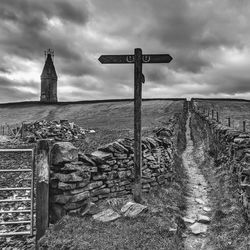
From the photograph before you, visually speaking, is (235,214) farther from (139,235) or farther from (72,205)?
(72,205)

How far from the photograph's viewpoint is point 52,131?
21.5 m

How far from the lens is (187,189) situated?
9.41m

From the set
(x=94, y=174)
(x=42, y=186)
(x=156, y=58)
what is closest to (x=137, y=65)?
(x=156, y=58)

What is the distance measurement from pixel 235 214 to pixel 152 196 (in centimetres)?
259

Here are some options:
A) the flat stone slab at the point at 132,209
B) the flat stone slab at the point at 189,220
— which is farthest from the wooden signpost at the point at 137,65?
the flat stone slab at the point at 189,220

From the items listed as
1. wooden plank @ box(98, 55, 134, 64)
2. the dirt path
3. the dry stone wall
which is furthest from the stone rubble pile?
wooden plank @ box(98, 55, 134, 64)

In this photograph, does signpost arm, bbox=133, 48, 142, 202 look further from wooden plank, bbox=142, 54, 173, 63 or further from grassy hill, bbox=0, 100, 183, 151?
grassy hill, bbox=0, 100, 183, 151

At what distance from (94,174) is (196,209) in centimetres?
348

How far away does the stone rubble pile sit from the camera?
20391 millimetres

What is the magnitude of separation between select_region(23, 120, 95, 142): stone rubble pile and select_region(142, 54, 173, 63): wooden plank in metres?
14.9

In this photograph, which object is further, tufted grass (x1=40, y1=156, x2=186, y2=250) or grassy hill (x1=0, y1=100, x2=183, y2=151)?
grassy hill (x1=0, y1=100, x2=183, y2=151)

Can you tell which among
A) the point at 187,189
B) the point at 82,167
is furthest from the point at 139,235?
the point at 187,189

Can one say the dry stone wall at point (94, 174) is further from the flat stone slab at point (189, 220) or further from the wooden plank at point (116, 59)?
the wooden plank at point (116, 59)

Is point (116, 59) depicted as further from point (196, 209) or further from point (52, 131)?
point (52, 131)
